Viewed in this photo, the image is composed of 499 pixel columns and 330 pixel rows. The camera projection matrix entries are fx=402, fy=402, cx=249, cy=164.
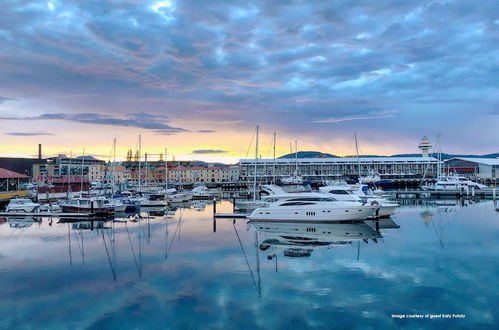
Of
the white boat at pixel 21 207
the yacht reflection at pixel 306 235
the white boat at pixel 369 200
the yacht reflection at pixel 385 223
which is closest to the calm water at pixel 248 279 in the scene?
the yacht reflection at pixel 306 235

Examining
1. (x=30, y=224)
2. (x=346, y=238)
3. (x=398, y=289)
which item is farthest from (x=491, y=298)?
(x=30, y=224)

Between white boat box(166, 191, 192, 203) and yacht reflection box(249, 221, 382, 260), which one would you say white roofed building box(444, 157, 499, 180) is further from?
yacht reflection box(249, 221, 382, 260)

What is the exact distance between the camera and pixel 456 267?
685 inches

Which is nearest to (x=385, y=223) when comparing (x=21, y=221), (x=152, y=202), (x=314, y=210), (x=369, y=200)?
(x=369, y=200)

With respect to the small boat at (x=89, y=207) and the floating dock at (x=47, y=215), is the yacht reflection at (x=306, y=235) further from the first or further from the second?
the floating dock at (x=47, y=215)

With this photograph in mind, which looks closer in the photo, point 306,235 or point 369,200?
point 306,235

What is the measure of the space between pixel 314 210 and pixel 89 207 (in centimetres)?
2124

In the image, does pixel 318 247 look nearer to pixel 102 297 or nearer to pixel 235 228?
pixel 235 228

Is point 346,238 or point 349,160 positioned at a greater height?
point 349,160

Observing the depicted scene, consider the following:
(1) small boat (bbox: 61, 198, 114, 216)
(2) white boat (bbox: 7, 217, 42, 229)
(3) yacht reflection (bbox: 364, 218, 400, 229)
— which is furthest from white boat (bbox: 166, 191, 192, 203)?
(3) yacht reflection (bbox: 364, 218, 400, 229)

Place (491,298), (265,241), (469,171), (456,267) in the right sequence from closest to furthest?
(491,298) < (456,267) < (265,241) < (469,171)

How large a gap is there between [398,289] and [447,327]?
3.22 m

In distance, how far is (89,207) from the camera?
3772cm

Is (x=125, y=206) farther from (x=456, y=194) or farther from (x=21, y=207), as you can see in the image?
(x=456, y=194)
